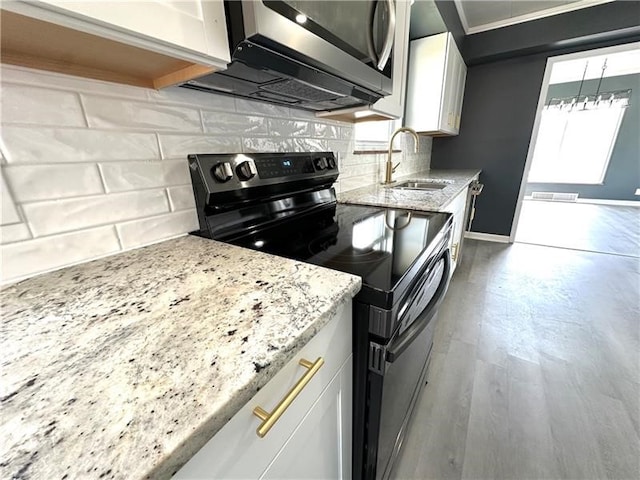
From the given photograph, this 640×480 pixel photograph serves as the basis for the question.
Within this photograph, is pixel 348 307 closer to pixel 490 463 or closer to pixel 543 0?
pixel 490 463

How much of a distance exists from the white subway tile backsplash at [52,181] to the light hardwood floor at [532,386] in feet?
4.53

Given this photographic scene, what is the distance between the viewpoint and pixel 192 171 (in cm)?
79

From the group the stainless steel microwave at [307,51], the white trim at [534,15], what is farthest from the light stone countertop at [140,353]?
the white trim at [534,15]

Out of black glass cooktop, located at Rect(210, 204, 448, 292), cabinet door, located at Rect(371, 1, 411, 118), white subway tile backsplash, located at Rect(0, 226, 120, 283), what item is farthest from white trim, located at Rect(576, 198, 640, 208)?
white subway tile backsplash, located at Rect(0, 226, 120, 283)

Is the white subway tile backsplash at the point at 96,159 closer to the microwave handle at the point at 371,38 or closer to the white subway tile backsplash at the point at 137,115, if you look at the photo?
the white subway tile backsplash at the point at 137,115

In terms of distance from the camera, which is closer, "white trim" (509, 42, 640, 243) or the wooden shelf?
→ the wooden shelf

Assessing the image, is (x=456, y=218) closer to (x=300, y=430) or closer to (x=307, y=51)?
(x=307, y=51)

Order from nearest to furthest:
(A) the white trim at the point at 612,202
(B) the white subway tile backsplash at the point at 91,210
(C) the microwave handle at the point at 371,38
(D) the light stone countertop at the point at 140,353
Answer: (D) the light stone countertop at the point at 140,353 < (B) the white subway tile backsplash at the point at 91,210 < (C) the microwave handle at the point at 371,38 < (A) the white trim at the point at 612,202

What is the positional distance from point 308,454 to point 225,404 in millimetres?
378

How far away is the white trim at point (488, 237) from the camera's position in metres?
3.39

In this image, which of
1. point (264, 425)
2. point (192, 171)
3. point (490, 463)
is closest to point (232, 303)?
point (264, 425)

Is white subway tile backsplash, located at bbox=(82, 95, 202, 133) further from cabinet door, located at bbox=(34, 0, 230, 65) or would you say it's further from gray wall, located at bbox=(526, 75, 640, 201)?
gray wall, located at bbox=(526, 75, 640, 201)

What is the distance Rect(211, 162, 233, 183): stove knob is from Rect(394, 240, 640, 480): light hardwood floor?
1.24m

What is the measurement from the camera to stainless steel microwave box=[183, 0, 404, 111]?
21.9 inches
